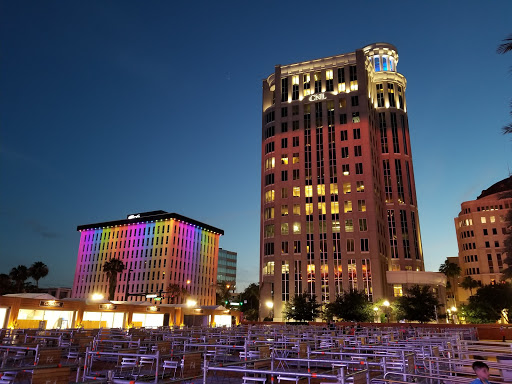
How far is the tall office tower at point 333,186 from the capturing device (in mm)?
79625

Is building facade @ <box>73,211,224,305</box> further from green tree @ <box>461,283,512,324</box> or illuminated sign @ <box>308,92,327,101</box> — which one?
green tree @ <box>461,283,512,324</box>

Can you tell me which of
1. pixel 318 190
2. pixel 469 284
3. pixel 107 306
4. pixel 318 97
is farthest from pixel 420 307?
pixel 469 284

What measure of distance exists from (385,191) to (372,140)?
16101 millimetres

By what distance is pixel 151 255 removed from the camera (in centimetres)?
13250

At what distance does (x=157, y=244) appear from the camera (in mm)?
133625

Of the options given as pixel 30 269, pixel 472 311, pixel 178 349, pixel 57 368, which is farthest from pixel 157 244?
pixel 57 368

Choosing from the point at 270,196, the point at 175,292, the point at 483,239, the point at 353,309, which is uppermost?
the point at 270,196

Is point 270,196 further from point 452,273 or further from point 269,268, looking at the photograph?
point 452,273

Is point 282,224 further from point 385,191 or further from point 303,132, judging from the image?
point 385,191

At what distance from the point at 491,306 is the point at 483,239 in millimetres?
65721

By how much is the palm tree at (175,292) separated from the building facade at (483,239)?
94.7 meters

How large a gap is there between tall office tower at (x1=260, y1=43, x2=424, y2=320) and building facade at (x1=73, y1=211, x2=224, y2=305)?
2042 inches

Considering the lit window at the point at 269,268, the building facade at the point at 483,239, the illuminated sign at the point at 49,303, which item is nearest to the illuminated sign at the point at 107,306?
the illuminated sign at the point at 49,303

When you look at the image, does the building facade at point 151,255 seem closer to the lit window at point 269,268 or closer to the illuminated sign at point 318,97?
the lit window at point 269,268
